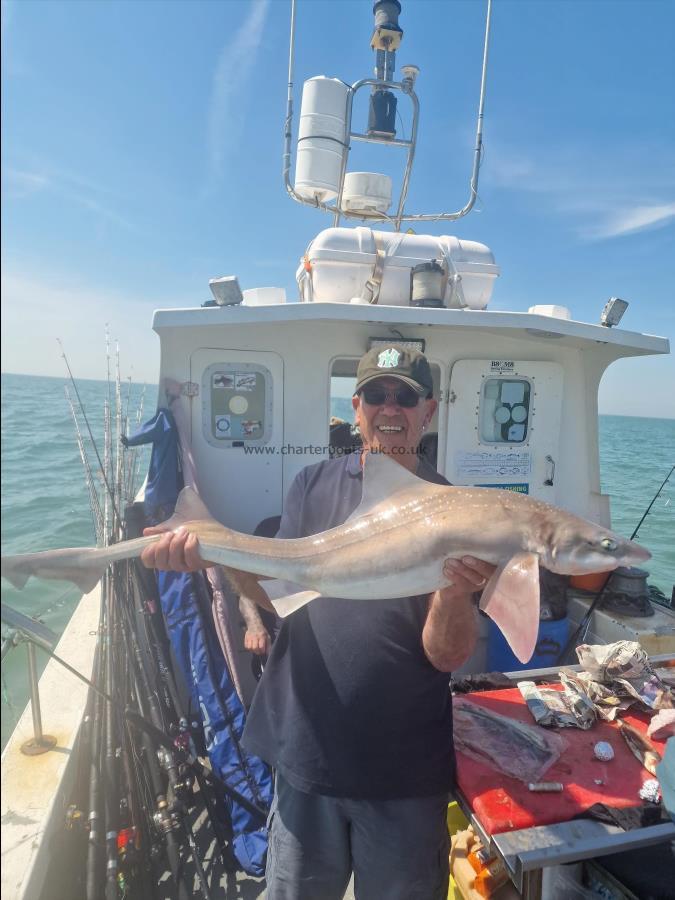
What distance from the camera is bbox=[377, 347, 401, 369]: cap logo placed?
2.68 m

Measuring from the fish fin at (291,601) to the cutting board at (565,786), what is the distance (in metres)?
1.22

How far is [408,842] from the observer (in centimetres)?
224

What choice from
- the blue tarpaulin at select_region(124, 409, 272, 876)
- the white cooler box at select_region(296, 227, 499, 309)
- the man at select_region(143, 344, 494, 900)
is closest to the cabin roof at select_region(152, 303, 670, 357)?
the white cooler box at select_region(296, 227, 499, 309)

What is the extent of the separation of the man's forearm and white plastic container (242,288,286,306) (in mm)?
3262

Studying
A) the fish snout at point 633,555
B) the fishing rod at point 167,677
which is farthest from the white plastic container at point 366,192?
the fish snout at point 633,555

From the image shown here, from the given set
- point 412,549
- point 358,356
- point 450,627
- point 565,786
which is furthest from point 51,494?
point 358,356

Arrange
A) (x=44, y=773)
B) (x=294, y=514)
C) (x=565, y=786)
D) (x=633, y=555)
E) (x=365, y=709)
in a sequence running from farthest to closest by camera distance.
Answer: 1. (x=44, y=773)
2. (x=294, y=514)
3. (x=565, y=786)
4. (x=365, y=709)
5. (x=633, y=555)

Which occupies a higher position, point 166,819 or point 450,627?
point 450,627

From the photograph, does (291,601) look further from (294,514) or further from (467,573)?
(467,573)

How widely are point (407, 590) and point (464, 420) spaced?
153 inches

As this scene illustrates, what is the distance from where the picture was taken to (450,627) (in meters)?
2.08

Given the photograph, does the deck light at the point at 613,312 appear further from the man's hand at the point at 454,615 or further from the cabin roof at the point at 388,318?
the man's hand at the point at 454,615

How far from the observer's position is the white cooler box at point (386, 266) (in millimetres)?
4867

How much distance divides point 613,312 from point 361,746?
14.5 feet
